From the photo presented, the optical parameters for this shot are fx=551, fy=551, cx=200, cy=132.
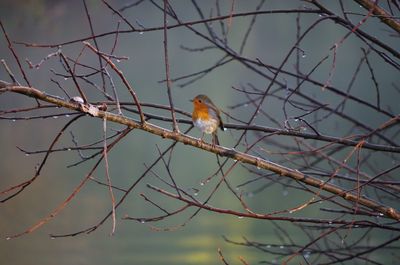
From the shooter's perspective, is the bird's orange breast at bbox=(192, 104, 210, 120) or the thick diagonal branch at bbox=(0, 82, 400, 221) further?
the bird's orange breast at bbox=(192, 104, 210, 120)

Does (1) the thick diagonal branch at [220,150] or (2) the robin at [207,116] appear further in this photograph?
(2) the robin at [207,116]

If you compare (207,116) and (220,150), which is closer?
(220,150)

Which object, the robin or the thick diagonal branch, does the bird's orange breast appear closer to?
the robin

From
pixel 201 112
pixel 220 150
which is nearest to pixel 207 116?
pixel 201 112

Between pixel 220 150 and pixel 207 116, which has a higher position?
pixel 207 116

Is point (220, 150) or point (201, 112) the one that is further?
point (201, 112)

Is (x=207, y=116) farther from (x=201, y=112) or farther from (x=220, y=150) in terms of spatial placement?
(x=220, y=150)

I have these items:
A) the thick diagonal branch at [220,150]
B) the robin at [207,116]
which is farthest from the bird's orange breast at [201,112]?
the thick diagonal branch at [220,150]

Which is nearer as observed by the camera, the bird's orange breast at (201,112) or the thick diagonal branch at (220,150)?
the thick diagonal branch at (220,150)

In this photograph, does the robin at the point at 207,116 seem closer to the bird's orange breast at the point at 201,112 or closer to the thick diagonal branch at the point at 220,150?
the bird's orange breast at the point at 201,112

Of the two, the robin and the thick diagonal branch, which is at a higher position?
the robin

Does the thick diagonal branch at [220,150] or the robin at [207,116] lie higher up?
the robin at [207,116]

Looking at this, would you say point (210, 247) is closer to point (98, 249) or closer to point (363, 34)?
point (98, 249)

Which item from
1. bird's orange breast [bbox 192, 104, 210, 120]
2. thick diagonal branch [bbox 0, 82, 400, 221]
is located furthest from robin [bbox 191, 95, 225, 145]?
thick diagonal branch [bbox 0, 82, 400, 221]
